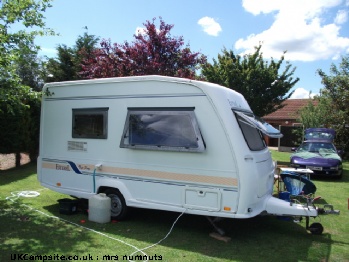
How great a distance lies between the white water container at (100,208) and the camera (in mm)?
6227

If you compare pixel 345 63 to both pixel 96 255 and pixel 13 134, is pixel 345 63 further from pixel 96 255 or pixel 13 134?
pixel 96 255

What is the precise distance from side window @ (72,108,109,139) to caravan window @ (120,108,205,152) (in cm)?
55

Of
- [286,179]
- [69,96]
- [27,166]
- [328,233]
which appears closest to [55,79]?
[27,166]

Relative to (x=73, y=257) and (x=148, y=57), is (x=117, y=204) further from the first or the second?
(x=148, y=57)


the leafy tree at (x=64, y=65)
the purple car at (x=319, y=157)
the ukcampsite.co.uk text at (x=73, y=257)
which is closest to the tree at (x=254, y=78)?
the purple car at (x=319, y=157)

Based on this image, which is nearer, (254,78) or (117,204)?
(117,204)

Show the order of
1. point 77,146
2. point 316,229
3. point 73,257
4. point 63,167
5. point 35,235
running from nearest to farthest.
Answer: point 73,257, point 35,235, point 316,229, point 77,146, point 63,167

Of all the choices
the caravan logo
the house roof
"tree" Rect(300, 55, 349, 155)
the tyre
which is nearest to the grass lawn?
the tyre

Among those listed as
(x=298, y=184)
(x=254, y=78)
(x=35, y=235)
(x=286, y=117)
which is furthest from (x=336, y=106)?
(x=35, y=235)

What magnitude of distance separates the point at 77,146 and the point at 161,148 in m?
2.00

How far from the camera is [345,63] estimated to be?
20.1 m

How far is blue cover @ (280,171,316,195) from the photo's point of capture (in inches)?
283

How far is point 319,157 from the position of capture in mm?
12898

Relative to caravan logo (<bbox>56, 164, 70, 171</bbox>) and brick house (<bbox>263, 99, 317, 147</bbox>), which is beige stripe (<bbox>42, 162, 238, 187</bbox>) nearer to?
caravan logo (<bbox>56, 164, 70, 171</bbox>)
